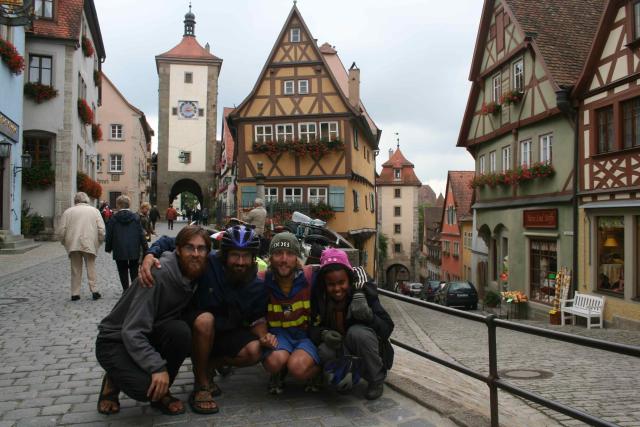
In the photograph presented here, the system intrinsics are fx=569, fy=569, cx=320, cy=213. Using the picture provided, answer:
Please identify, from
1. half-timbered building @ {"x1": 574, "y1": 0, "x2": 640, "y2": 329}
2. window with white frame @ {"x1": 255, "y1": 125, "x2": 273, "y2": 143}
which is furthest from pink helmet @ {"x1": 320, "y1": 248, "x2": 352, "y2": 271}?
window with white frame @ {"x1": 255, "y1": 125, "x2": 273, "y2": 143}

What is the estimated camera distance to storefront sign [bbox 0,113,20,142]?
57.8 feet

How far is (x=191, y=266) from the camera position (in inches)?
157

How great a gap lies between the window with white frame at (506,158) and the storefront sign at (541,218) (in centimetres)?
240

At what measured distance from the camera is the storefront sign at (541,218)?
17.8 m

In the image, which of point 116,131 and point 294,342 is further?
point 116,131

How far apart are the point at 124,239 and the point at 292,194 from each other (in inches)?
739

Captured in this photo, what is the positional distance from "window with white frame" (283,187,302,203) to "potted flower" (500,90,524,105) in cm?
1103

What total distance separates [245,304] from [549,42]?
1802cm

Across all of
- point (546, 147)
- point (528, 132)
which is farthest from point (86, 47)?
point (546, 147)

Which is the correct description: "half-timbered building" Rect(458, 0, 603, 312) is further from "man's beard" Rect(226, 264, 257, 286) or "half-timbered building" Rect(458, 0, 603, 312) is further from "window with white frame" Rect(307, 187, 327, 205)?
"man's beard" Rect(226, 264, 257, 286)

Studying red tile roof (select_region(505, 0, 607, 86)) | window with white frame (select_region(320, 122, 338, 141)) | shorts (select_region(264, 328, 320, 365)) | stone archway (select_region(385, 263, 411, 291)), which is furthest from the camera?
stone archway (select_region(385, 263, 411, 291))

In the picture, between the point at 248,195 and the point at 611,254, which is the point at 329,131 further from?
the point at 611,254

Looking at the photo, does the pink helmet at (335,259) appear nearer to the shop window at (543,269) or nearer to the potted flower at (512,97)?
the shop window at (543,269)

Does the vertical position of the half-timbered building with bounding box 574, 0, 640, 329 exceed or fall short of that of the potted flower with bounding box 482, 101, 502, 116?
it falls short
